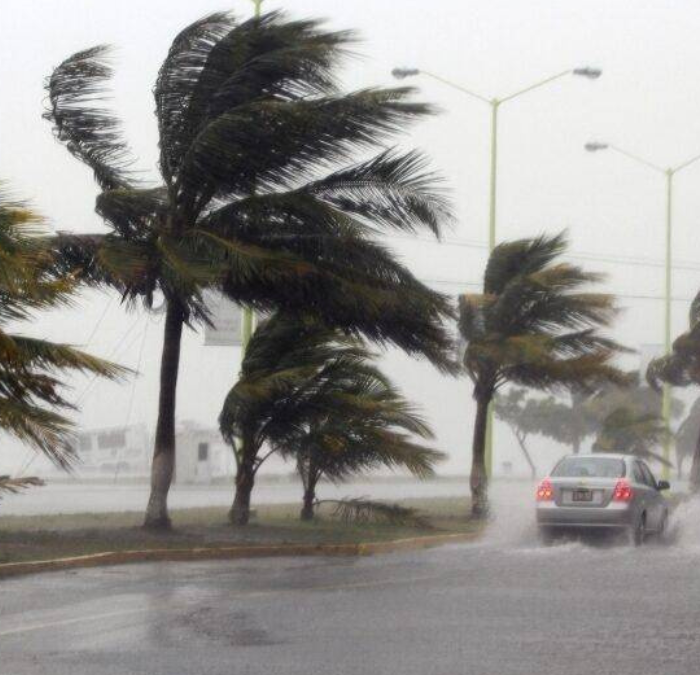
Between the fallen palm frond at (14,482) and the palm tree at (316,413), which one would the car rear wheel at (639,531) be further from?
the fallen palm frond at (14,482)

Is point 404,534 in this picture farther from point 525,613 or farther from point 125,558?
point 525,613

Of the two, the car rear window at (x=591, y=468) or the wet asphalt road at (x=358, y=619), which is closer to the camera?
the wet asphalt road at (x=358, y=619)

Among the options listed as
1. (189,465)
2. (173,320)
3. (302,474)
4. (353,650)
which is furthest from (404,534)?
(189,465)

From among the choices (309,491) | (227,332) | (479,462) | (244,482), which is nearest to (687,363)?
(227,332)

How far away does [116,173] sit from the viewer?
24125 millimetres

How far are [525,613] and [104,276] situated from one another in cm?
1111

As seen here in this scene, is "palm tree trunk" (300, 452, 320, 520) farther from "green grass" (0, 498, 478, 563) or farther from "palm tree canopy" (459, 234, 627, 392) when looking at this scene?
"palm tree canopy" (459, 234, 627, 392)

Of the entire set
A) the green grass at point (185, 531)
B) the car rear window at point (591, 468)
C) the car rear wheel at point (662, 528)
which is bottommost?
the green grass at point (185, 531)

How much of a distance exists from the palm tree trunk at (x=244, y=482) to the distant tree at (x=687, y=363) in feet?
69.4

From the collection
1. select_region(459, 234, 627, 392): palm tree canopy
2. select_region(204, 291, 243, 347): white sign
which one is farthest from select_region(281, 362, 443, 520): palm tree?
select_region(204, 291, 243, 347): white sign

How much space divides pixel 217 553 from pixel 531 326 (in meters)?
12.7

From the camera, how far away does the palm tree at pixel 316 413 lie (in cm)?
2602

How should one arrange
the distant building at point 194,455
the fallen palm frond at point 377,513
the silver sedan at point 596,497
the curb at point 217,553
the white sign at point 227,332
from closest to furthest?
the curb at point 217,553
the silver sedan at point 596,497
the fallen palm frond at point 377,513
the white sign at point 227,332
the distant building at point 194,455

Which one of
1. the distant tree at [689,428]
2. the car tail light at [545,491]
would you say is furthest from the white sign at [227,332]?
the distant tree at [689,428]
